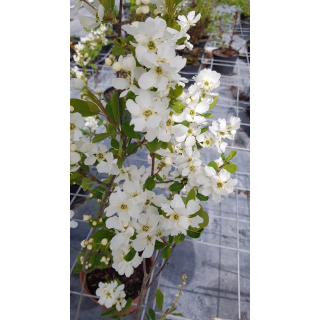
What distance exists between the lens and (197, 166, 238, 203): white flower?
0.80 meters

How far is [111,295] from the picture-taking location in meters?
1.10

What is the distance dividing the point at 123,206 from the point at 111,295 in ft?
1.99

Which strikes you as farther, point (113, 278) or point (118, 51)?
point (113, 278)

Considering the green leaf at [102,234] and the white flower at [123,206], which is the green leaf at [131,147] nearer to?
the white flower at [123,206]

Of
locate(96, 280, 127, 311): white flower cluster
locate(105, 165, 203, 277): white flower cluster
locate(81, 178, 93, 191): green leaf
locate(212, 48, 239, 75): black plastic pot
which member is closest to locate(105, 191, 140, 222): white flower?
locate(105, 165, 203, 277): white flower cluster

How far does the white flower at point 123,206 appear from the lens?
677 mm

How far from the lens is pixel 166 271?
1.67 meters

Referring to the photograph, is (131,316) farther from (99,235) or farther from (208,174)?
(208,174)

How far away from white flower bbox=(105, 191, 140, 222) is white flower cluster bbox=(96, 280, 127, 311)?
0.57 m

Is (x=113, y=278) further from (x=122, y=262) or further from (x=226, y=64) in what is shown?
(x=226, y=64)

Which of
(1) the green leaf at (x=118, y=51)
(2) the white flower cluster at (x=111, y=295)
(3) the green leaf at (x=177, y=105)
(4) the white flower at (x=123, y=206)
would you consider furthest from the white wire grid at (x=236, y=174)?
(1) the green leaf at (x=118, y=51)

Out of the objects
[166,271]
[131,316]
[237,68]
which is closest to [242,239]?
[166,271]

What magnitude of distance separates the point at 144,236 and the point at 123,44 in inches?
19.7

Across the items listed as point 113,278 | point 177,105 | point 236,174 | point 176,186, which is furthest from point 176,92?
point 236,174
